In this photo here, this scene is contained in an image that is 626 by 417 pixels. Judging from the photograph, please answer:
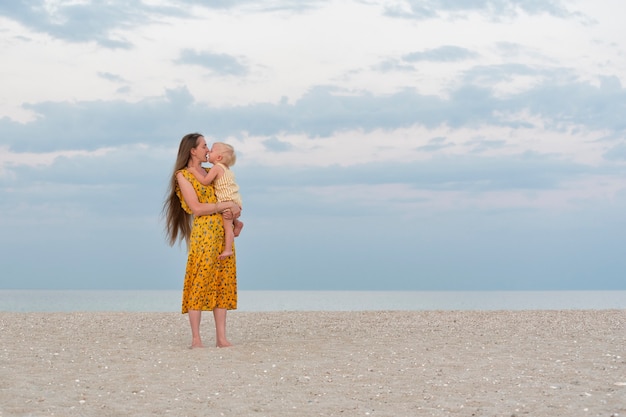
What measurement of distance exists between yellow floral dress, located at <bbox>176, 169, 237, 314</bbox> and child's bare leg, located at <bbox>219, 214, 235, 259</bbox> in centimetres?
14

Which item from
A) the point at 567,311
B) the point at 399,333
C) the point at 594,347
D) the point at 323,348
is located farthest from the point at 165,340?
the point at 567,311

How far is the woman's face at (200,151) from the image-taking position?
11497 mm

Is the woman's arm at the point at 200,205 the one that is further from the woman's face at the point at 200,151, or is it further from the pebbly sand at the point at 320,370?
the pebbly sand at the point at 320,370

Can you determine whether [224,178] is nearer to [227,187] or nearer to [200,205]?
[227,187]

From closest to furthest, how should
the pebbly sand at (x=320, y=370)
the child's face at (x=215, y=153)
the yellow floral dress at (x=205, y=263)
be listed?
the pebbly sand at (x=320, y=370) → the child's face at (x=215, y=153) → the yellow floral dress at (x=205, y=263)

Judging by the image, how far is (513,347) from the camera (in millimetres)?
11695

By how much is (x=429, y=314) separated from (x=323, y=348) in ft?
20.7

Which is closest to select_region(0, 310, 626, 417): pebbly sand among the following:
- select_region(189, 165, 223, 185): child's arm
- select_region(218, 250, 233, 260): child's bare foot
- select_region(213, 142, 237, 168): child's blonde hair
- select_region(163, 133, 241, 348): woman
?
select_region(163, 133, 241, 348): woman

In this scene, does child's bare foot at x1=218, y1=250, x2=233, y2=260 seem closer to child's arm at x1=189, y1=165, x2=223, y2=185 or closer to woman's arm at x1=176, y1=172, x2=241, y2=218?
woman's arm at x1=176, y1=172, x2=241, y2=218

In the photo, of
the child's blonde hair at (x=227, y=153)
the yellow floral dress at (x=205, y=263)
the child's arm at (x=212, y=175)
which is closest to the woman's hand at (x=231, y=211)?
the yellow floral dress at (x=205, y=263)

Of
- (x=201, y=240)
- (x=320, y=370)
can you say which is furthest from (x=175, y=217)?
(x=320, y=370)

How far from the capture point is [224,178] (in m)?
11.3

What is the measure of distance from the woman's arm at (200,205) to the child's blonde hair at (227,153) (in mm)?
568

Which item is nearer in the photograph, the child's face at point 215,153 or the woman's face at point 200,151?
the child's face at point 215,153
